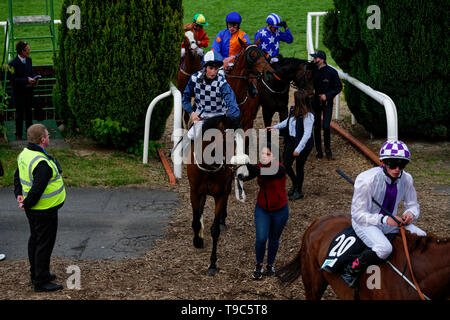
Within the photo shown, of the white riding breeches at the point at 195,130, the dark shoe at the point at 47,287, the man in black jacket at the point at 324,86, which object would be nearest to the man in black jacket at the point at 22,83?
the white riding breeches at the point at 195,130

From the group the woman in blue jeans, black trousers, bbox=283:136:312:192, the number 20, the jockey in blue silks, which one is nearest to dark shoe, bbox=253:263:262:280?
the woman in blue jeans

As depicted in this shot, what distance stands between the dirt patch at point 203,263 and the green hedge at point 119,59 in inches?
83.7

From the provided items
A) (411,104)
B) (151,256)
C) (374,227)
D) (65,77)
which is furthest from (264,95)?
(374,227)

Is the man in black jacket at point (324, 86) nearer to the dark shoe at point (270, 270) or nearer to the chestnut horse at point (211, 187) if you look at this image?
the chestnut horse at point (211, 187)

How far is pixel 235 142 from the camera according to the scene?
24.3ft

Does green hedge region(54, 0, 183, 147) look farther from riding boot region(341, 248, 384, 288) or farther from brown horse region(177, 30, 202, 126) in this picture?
riding boot region(341, 248, 384, 288)

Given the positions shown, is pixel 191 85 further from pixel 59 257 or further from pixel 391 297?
pixel 391 297

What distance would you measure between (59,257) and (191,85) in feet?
8.92

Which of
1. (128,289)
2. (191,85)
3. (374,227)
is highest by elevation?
(191,85)

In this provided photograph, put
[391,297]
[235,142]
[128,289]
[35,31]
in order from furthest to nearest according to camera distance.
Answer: [35,31]
[235,142]
[128,289]
[391,297]

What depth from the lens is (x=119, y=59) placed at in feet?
36.9

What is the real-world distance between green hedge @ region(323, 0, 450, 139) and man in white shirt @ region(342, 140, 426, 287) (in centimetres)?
669

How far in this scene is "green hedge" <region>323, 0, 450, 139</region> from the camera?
11.3 metres
